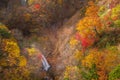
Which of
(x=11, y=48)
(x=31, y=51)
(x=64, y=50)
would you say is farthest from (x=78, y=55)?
(x=11, y=48)

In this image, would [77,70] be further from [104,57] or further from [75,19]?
[75,19]

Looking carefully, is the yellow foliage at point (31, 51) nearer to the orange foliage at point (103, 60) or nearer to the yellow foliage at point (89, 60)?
the orange foliage at point (103, 60)

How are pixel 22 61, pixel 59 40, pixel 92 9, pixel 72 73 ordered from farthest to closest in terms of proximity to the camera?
pixel 59 40, pixel 92 9, pixel 22 61, pixel 72 73

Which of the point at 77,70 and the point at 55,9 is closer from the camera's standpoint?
the point at 77,70

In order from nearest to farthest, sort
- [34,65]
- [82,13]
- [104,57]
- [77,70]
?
[104,57] → [77,70] → [34,65] → [82,13]

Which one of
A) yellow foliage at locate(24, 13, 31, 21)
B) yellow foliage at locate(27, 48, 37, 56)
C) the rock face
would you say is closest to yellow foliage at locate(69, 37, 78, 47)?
the rock face

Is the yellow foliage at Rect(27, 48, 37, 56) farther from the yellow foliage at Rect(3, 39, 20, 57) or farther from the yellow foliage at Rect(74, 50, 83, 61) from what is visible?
the yellow foliage at Rect(74, 50, 83, 61)

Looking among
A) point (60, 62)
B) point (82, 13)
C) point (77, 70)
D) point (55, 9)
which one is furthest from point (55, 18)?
point (77, 70)

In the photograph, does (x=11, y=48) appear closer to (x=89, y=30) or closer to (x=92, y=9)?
(x=89, y=30)
